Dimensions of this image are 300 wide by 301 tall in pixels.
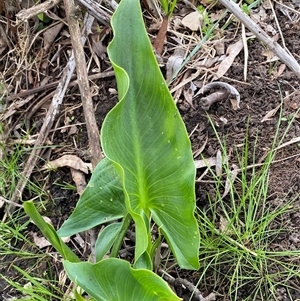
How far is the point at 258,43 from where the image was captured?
157 centimetres

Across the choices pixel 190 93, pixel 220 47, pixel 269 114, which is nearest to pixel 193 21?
pixel 220 47

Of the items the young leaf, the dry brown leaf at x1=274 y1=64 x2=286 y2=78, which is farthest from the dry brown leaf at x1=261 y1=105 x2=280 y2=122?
the young leaf

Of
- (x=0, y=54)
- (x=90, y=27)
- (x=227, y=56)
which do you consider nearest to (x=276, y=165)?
(x=227, y=56)

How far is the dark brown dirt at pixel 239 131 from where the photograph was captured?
1267 millimetres

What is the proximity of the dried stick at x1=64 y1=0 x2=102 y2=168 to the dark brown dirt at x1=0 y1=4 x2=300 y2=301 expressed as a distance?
0.71 feet

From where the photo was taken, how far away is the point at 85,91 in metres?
1.28

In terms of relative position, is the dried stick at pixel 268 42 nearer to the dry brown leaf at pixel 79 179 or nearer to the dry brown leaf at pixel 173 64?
the dry brown leaf at pixel 173 64

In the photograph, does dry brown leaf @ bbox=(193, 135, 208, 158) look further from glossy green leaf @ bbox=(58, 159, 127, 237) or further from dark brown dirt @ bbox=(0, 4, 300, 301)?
glossy green leaf @ bbox=(58, 159, 127, 237)

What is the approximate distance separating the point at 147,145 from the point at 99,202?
0.18m

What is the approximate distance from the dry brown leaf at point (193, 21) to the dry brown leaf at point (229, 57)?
12 cm

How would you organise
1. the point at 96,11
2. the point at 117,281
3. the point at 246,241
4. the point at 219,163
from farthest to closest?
the point at 96,11 → the point at 219,163 → the point at 246,241 → the point at 117,281

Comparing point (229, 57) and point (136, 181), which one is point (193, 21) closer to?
point (229, 57)

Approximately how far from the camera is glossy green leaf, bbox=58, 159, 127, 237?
1146mm

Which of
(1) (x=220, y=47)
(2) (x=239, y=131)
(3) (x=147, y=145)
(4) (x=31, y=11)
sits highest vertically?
(4) (x=31, y=11)
